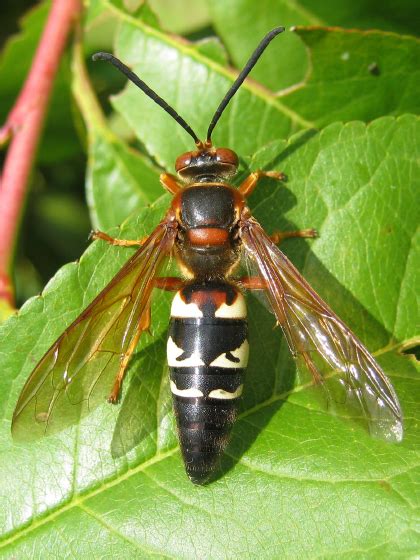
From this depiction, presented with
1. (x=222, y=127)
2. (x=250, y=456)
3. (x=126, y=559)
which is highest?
(x=222, y=127)

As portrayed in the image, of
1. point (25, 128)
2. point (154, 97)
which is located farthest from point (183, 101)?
point (25, 128)

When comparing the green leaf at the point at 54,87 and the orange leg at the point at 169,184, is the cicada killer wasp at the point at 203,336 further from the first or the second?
the green leaf at the point at 54,87

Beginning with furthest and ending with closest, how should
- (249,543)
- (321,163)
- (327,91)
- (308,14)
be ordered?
(308,14), (327,91), (321,163), (249,543)

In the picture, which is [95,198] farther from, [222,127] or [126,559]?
[126,559]

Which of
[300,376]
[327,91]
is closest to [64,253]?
[327,91]

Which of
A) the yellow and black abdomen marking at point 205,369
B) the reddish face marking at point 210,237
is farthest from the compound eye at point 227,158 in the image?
the yellow and black abdomen marking at point 205,369

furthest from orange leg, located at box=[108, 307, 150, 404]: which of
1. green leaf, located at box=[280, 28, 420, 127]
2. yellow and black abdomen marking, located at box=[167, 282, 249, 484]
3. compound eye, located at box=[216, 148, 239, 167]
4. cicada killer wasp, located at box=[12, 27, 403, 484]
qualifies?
green leaf, located at box=[280, 28, 420, 127]
